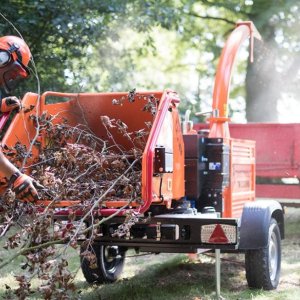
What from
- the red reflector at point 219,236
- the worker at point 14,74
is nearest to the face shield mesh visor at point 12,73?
the worker at point 14,74

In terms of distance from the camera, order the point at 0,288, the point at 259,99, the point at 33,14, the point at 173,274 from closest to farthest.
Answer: the point at 0,288
the point at 173,274
the point at 33,14
the point at 259,99

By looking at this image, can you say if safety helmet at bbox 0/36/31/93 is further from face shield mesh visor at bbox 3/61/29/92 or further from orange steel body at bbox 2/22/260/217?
orange steel body at bbox 2/22/260/217

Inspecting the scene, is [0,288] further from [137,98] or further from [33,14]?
[33,14]

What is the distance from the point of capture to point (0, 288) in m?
6.51

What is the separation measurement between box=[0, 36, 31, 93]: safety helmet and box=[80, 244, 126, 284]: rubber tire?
2.35m

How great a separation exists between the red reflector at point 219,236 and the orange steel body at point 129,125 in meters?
0.50

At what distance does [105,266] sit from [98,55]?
835 cm

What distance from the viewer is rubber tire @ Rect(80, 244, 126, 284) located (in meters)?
6.70

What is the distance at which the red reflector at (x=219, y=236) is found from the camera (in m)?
5.15

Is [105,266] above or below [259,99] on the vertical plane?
below

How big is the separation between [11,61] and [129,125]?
1.55m

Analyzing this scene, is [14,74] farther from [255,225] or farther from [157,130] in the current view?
[255,225]

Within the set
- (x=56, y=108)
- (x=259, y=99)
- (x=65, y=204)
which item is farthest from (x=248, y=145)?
(x=259, y=99)

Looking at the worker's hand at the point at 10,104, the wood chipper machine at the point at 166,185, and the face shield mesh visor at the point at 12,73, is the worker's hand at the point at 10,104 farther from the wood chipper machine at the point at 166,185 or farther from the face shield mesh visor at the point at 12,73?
the face shield mesh visor at the point at 12,73
